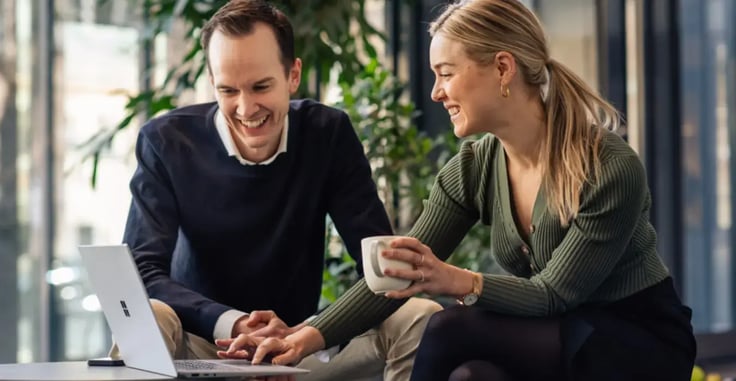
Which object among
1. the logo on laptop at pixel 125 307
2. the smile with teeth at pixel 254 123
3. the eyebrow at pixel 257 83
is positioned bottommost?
the logo on laptop at pixel 125 307

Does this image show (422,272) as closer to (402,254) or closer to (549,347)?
(402,254)

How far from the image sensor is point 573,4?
5059 millimetres

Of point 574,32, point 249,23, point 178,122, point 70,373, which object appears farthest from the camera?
point 574,32

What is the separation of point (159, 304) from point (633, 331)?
87 centimetres

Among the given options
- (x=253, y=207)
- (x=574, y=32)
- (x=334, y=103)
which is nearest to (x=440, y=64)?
(x=253, y=207)

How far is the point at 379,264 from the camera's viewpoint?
1.80 metres

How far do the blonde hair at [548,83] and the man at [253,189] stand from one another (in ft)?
1.41

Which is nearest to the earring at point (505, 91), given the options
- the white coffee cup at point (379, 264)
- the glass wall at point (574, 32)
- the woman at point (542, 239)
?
the woman at point (542, 239)

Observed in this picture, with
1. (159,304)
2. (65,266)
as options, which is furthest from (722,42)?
(159,304)

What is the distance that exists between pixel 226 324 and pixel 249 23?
644mm

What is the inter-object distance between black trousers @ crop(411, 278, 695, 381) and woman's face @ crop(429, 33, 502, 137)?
35 cm

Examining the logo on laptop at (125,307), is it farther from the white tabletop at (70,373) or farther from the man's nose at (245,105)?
the man's nose at (245,105)

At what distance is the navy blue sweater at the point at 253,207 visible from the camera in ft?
8.03

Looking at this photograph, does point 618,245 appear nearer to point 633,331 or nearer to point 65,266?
point 633,331
